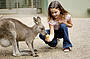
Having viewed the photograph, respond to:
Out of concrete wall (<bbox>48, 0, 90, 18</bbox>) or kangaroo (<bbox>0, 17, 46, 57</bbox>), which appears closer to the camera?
kangaroo (<bbox>0, 17, 46, 57</bbox>)

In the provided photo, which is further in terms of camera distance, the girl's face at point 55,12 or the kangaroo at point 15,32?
the girl's face at point 55,12

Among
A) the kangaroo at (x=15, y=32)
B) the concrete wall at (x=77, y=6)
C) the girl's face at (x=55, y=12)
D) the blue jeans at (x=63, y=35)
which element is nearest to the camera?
Answer: the kangaroo at (x=15, y=32)

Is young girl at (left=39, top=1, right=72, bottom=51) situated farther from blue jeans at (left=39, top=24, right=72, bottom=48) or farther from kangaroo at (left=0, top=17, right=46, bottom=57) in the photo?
kangaroo at (left=0, top=17, right=46, bottom=57)

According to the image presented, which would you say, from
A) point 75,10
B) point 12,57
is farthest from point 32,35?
point 75,10

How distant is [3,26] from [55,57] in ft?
2.20

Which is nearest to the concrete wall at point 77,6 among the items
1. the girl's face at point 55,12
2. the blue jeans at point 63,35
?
the blue jeans at point 63,35

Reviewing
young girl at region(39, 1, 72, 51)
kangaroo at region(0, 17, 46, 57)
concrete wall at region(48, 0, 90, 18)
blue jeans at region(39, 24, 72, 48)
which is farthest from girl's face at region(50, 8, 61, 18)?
concrete wall at region(48, 0, 90, 18)

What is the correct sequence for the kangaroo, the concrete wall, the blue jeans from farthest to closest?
1. the concrete wall
2. the blue jeans
3. the kangaroo

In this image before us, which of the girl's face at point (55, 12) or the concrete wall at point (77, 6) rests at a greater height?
the girl's face at point (55, 12)

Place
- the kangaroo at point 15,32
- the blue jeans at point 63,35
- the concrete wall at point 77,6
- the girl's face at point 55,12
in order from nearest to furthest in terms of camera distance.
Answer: the kangaroo at point 15,32, the girl's face at point 55,12, the blue jeans at point 63,35, the concrete wall at point 77,6

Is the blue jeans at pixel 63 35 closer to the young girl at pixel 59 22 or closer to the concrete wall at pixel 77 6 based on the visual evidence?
the young girl at pixel 59 22

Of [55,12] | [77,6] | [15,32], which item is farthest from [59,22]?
[77,6]

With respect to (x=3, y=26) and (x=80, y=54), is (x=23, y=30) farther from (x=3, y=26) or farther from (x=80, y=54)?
(x=80, y=54)

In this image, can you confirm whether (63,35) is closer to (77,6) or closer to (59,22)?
(59,22)
